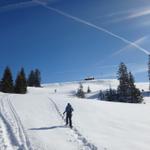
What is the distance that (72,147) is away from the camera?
17.2 m

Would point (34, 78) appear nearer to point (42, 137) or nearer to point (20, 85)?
point (20, 85)

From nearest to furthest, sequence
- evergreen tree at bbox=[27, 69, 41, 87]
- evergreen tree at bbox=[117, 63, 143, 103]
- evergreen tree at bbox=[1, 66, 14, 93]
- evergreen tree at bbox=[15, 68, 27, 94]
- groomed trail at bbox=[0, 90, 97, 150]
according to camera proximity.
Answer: groomed trail at bbox=[0, 90, 97, 150]
evergreen tree at bbox=[117, 63, 143, 103]
evergreen tree at bbox=[1, 66, 14, 93]
evergreen tree at bbox=[15, 68, 27, 94]
evergreen tree at bbox=[27, 69, 41, 87]

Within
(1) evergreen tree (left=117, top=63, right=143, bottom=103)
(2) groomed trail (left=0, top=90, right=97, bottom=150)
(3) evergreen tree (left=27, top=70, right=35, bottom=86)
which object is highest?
(3) evergreen tree (left=27, top=70, right=35, bottom=86)

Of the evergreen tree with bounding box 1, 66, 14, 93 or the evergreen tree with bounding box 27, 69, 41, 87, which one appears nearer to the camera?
the evergreen tree with bounding box 1, 66, 14, 93

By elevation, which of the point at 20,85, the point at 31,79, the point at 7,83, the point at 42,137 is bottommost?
the point at 42,137

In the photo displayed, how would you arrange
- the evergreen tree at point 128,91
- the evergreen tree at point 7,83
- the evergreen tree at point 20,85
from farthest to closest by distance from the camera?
1. the evergreen tree at point 20,85
2. the evergreen tree at point 7,83
3. the evergreen tree at point 128,91

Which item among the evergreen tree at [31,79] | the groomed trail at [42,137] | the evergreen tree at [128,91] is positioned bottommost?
the groomed trail at [42,137]

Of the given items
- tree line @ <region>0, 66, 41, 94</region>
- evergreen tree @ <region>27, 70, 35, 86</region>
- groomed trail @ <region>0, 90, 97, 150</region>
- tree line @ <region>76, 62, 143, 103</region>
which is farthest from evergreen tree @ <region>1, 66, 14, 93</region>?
evergreen tree @ <region>27, 70, 35, 86</region>

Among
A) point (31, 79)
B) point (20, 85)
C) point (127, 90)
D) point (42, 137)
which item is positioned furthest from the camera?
point (31, 79)

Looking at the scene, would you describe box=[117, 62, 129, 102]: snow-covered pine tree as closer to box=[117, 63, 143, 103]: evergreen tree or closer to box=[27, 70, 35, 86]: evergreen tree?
box=[117, 63, 143, 103]: evergreen tree

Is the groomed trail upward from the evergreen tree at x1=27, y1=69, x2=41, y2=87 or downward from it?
downward

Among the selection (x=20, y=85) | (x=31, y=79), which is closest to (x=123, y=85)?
(x=20, y=85)

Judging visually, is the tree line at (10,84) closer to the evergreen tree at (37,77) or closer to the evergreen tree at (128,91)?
the evergreen tree at (128,91)

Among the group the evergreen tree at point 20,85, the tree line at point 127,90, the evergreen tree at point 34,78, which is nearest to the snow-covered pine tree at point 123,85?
the tree line at point 127,90
